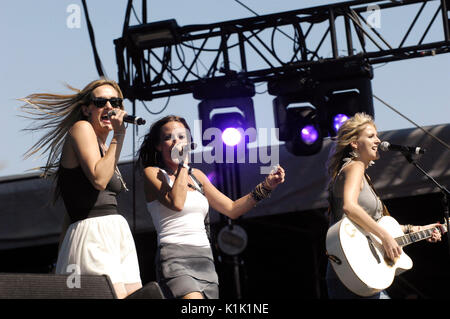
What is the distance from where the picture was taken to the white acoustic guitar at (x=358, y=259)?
13.0 feet

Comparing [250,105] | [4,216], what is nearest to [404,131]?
[250,105]

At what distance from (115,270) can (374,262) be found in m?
1.75

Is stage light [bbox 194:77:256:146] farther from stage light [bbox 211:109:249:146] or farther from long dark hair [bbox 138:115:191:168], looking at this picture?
long dark hair [bbox 138:115:191:168]

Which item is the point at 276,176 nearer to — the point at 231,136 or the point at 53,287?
the point at 53,287

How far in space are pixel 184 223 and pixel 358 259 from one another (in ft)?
3.60

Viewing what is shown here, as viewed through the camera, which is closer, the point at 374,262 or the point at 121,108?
the point at 121,108

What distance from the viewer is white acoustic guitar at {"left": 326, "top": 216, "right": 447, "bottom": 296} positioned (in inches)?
156

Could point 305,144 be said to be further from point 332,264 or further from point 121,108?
point 121,108

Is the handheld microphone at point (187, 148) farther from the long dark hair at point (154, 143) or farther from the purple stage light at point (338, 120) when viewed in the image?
the purple stage light at point (338, 120)

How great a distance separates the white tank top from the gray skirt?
0.04 meters

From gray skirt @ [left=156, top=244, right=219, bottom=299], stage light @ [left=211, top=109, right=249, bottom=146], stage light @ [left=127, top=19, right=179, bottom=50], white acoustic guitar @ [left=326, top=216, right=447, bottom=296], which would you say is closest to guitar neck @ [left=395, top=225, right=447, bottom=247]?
white acoustic guitar @ [left=326, top=216, right=447, bottom=296]

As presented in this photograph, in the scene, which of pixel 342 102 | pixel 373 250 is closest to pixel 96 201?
pixel 373 250

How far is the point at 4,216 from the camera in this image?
763 cm

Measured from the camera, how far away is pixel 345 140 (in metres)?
4.45
